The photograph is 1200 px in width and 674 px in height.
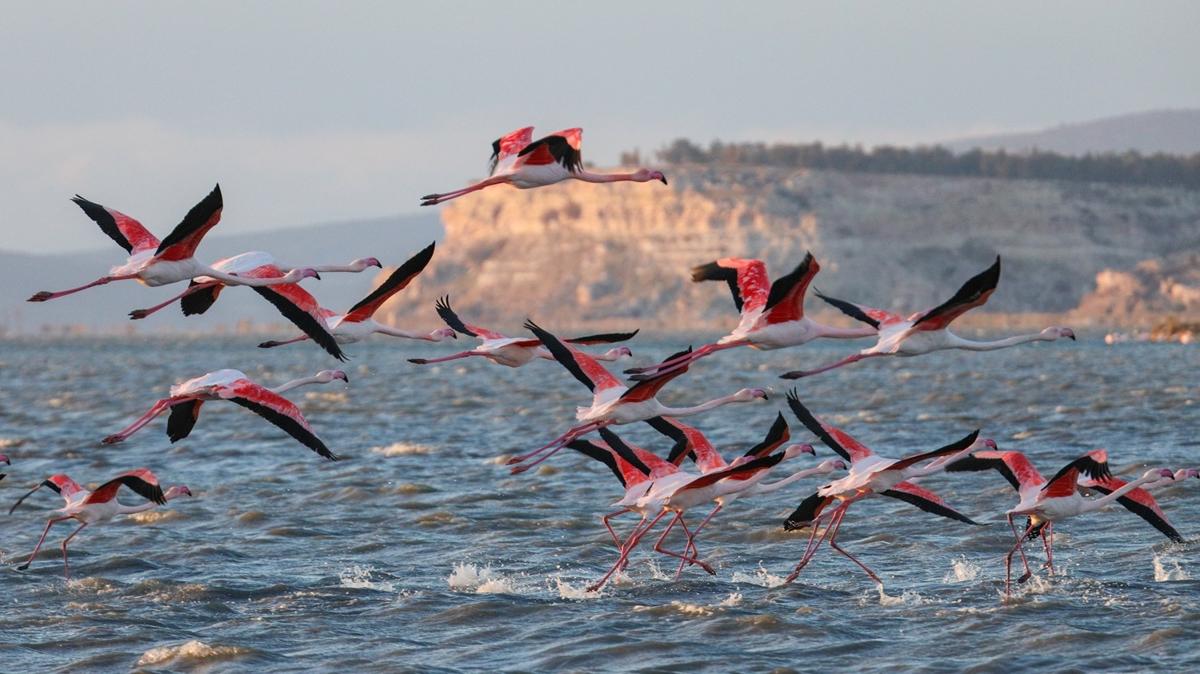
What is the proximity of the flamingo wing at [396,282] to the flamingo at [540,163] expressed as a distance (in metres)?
0.44

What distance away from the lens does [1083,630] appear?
1355 centimetres

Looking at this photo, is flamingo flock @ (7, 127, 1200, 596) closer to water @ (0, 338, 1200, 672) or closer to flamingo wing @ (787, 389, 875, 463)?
flamingo wing @ (787, 389, 875, 463)

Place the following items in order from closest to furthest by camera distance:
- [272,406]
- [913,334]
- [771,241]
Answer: [272,406] < [913,334] < [771,241]

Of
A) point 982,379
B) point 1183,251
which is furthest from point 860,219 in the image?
point 982,379

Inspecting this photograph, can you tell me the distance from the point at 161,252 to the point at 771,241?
123 meters

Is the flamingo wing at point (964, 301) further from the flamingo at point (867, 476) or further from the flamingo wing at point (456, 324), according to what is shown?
the flamingo wing at point (456, 324)

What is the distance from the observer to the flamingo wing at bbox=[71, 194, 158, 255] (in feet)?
43.5

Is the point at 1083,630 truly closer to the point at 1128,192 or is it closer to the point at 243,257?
the point at 243,257

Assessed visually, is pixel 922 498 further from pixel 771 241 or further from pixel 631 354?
pixel 771 241

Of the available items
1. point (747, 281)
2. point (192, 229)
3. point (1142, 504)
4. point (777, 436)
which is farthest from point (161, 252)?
point (1142, 504)

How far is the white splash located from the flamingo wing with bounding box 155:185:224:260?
431 centimetres

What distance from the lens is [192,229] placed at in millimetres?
12305

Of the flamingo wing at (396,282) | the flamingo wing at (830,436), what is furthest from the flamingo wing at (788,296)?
the flamingo wing at (396,282)

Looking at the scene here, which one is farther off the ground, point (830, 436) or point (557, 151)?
point (557, 151)
